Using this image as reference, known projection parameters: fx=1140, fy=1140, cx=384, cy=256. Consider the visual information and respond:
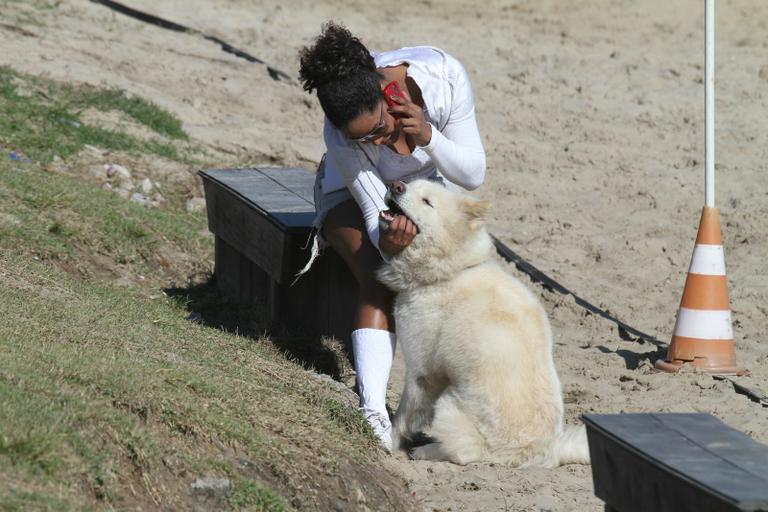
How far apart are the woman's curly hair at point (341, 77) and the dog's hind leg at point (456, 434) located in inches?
49.5

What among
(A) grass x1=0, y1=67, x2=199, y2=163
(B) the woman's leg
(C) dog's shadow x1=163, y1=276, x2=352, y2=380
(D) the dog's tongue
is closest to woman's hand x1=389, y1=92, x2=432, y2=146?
(D) the dog's tongue

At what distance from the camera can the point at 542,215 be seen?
8875 millimetres

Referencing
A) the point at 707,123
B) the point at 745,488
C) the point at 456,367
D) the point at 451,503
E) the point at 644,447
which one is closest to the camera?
the point at 745,488

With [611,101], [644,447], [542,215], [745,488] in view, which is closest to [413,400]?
[644,447]

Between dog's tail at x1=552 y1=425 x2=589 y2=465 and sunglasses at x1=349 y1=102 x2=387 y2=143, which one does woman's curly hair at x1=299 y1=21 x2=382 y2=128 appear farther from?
dog's tail at x1=552 y1=425 x2=589 y2=465

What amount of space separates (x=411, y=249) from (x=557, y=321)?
2376 millimetres

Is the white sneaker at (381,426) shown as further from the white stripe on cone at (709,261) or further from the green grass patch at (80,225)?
the green grass patch at (80,225)

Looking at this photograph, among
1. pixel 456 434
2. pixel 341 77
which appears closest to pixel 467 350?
pixel 456 434

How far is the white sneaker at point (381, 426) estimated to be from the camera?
482 cm

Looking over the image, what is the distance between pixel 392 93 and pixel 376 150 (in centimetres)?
31

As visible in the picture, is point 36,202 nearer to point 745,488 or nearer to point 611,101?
point 745,488

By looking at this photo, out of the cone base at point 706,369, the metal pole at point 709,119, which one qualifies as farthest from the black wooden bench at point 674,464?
the metal pole at point 709,119

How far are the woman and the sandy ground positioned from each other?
2.03 ft

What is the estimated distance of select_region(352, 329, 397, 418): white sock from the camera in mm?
5008
